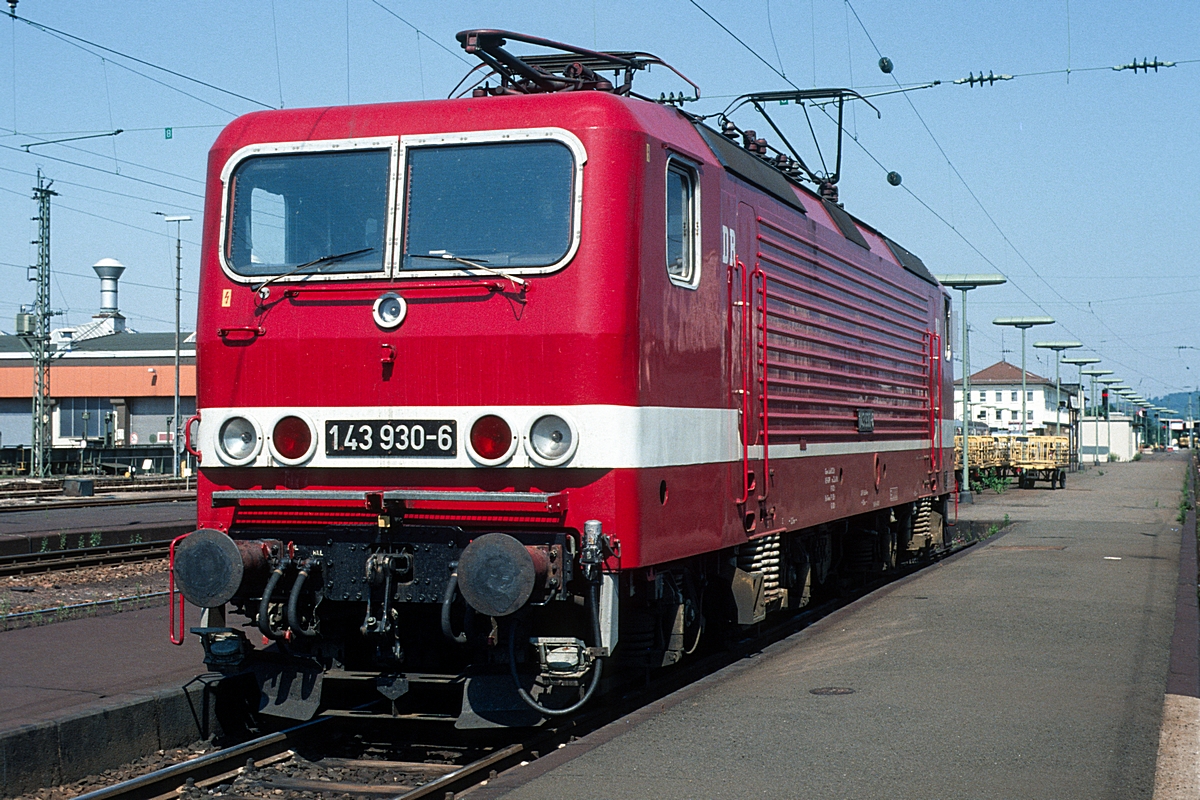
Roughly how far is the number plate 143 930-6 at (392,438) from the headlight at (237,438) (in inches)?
18.7

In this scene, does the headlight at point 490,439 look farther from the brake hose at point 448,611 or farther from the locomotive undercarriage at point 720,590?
the locomotive undercarriage at point 720,590

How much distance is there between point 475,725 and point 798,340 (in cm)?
438

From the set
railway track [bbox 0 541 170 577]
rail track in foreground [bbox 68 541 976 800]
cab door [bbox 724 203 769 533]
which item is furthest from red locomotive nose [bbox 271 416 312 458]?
railway track [bbox 0 541 170 577]

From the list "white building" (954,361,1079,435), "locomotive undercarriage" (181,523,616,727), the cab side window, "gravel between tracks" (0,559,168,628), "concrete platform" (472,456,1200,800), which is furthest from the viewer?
"white building" (954,361,1079,435)

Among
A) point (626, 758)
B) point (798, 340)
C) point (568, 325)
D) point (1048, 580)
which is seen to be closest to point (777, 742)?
point (626, 758)

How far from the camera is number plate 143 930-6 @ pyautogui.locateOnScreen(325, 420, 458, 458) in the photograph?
6918 mm

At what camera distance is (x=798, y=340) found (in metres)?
9.88

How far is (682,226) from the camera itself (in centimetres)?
766

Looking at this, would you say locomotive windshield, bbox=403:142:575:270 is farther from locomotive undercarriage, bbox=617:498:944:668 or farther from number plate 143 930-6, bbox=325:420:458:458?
locomotive undercarriage, bbox=617:498:944:668

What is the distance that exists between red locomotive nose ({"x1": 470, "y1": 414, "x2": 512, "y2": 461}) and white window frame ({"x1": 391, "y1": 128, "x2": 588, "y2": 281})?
78cm

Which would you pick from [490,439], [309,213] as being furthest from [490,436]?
[309,213]

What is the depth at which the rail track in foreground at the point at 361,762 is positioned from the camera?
20.9ft

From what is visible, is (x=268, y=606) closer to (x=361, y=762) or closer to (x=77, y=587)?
(x=361, y=762)

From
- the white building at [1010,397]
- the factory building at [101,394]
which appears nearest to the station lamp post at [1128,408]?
the white building at [1010,397]
